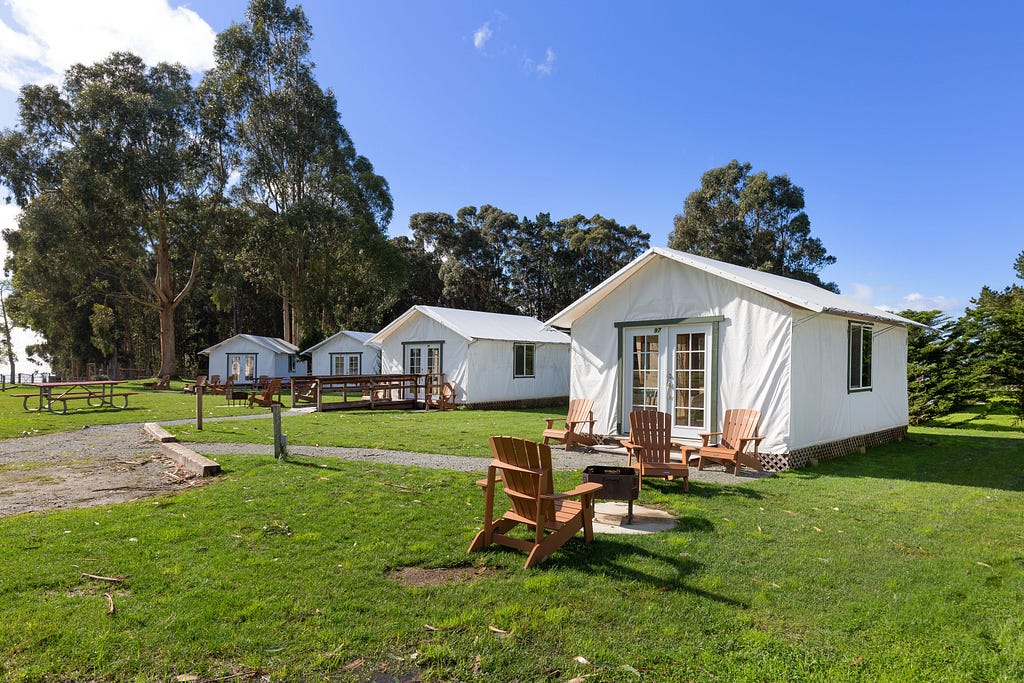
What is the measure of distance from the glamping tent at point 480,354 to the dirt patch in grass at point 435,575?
15.4 m

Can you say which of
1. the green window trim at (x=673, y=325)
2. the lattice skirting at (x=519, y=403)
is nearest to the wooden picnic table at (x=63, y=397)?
the lattice skirting at (x=519, y=403)

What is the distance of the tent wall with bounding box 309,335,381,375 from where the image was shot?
27703 millimetres

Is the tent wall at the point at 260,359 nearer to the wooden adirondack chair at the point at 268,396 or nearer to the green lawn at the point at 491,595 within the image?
the wooden adirondack chair at the point at 268,396

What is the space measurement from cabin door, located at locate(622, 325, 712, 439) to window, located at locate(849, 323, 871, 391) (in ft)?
9.64

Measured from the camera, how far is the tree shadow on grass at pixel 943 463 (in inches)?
332

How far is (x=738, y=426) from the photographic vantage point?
915 centimetres

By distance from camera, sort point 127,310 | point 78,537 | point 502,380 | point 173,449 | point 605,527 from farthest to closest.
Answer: point 127,310
point 502,380
point 173,449
point 605,527
point 78,537

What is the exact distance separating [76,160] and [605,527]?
122 ft

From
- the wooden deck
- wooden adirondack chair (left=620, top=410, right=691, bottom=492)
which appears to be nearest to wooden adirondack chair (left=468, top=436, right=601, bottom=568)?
wooden adirondack chair (left=620, top=410, right=691, bottom=492)

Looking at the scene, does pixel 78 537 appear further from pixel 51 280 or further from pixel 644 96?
pixel 51 280

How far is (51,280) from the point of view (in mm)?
33375

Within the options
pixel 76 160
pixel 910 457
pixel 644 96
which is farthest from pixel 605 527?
pixel 76 160

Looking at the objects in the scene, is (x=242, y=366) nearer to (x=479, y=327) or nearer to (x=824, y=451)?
(x=479, y=327)

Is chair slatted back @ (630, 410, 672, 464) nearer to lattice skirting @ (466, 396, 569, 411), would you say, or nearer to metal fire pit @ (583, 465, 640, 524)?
metal fire pit @ (583, 465, 640, 524)
